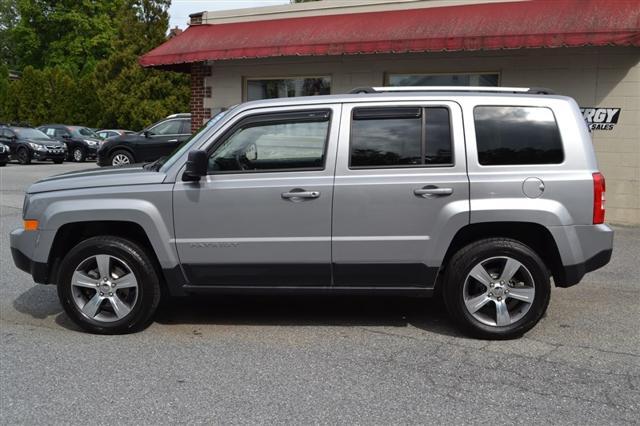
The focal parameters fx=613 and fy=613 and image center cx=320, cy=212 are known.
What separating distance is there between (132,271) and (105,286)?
10.2 inches

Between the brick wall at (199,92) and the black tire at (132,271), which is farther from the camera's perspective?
the brick wall at (199,92)

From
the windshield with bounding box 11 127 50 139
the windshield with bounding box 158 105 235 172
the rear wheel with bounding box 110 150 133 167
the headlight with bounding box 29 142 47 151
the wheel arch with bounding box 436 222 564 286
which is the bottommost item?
the wheel arch with bounding box 436 222 564 286

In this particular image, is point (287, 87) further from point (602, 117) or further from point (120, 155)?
point (120, 155)

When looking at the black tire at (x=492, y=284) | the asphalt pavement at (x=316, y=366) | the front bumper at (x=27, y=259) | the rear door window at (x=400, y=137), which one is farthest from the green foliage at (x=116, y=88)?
the black tire at (x=492, y=284)

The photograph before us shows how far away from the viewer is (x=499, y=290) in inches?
182

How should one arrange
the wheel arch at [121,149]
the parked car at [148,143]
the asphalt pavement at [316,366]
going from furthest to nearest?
the wheel arch at [121,149] < the parked car at [148,143] < the asphalt pavement at [316,366]

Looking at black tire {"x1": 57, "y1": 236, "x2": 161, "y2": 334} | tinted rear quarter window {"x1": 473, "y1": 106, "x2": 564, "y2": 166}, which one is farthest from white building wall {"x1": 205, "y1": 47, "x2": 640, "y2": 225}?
black tire {"x1": 57, "y1": 236, "x2": 161, "y2": 334}

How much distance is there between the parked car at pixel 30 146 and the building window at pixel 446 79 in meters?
16.4

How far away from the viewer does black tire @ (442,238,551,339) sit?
456 centimetres

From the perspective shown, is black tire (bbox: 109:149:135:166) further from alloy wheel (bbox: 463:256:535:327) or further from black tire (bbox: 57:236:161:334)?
alloy wheel (bbox: 463:256:535:327)

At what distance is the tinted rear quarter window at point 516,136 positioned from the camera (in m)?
4.58

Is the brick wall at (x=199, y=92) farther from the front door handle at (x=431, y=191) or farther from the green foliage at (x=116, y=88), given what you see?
the green foliage at (x=116, y=88)

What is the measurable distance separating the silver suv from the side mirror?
10 mm

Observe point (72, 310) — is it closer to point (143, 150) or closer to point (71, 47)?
point (143, 150)
